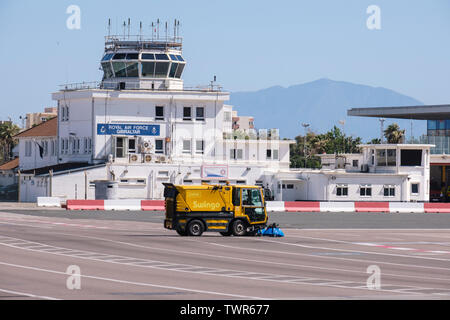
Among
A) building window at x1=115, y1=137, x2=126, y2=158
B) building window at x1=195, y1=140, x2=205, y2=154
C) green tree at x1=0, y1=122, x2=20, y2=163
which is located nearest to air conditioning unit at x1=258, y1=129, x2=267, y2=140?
building window at x1=195, y1=140, x2=205, y2=154

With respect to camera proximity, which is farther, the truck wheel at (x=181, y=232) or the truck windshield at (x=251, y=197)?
the truck wheel at (x=181, y=232)

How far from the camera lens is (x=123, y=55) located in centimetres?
8206

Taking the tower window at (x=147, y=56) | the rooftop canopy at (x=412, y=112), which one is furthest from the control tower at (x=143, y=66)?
the rooftop canopy at (x=412, y=112)

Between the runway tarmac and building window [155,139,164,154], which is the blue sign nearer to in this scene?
building window [155,139,164,154]

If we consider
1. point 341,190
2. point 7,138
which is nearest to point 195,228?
point 341,190

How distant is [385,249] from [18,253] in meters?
14.4

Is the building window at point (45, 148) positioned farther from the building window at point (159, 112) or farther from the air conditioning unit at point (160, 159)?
the air conditioning unit at point (160, 159)

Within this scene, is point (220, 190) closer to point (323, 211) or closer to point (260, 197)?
point (260, 197)

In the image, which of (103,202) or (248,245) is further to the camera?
(103,202)

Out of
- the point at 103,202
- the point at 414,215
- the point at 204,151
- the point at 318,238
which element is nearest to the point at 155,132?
the point at 204,151

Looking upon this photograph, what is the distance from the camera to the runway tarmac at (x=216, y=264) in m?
20.7

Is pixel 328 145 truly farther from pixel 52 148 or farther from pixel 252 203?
pixel 252 203

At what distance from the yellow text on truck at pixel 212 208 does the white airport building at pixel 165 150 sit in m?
34.6
